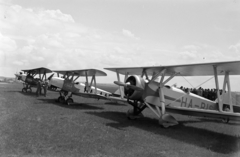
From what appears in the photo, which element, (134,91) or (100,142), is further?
(134,91)

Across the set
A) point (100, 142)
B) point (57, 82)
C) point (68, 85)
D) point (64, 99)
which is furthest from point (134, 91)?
point (57, 82)

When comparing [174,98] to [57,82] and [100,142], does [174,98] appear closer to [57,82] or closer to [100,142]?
[100,142]

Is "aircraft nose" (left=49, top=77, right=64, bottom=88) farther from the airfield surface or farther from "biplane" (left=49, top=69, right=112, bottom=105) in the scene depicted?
the airfield surface

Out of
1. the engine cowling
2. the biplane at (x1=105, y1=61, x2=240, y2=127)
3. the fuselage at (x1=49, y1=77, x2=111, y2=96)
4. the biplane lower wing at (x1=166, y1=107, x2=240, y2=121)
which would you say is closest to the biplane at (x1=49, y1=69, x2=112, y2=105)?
the fuselage at (x1=49, y1=77, x2=111, y2=96)

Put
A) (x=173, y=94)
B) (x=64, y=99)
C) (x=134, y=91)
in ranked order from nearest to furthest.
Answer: (x=134, y=91) < (x=173, y=94) < (x=64, y=99)

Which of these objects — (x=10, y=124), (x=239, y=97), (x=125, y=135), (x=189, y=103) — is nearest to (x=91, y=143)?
(x=125, y=135)

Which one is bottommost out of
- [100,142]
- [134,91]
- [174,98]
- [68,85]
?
[100,142]

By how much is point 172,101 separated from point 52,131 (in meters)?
5.75

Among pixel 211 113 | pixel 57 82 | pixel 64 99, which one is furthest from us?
pixel 57 82

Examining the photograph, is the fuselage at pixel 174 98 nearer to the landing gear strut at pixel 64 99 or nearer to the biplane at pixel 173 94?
the biplane at pixel 173 94

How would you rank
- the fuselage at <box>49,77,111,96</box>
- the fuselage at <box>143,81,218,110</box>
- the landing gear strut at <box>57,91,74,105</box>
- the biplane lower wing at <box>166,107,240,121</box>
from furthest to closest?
the fuselage at <box>49,77,111,96</box>, the landing gear strut at <box>57,91,74,105</box>, the fuselage at <box>143,81,218,110</box>, the biplane lower wing at <box>166,107,240,121</box>

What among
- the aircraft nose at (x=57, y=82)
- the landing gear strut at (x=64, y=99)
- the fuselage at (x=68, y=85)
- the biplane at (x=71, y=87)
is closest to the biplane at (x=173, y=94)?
the biplane at (x=71, y=87)

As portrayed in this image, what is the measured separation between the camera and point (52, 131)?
6.18 metres

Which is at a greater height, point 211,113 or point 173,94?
point 173,94
